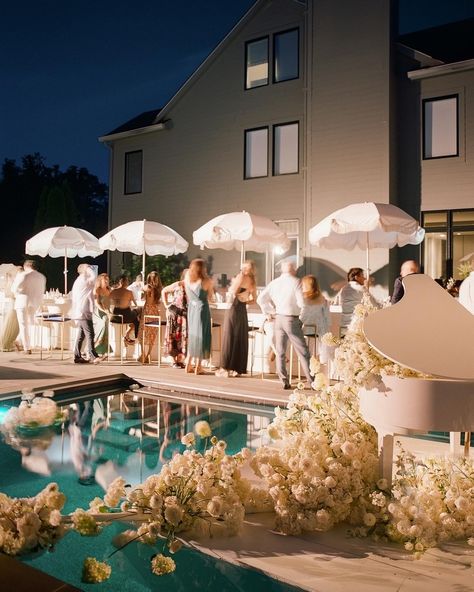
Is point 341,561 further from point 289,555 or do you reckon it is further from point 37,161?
point 37,161

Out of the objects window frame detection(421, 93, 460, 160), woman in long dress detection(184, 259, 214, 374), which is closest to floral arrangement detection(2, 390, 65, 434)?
woman in long dress detection(184, 259, 214, 374)

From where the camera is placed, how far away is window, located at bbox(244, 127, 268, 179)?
17.2 metres

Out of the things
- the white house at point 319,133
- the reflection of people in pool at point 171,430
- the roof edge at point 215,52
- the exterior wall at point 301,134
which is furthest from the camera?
the roof edge at point 215,52

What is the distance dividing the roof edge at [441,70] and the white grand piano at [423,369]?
1208cm

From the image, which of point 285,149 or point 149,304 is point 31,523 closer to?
point 149,304

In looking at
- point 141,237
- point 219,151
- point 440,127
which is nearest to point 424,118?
point 440,127

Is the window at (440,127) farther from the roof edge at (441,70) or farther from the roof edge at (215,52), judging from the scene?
the roof edge at (215,52)

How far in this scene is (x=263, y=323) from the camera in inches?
396

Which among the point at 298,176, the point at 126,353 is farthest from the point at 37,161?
the point at 126,353

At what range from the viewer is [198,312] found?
32.9 feet

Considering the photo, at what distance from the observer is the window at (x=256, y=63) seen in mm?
17328

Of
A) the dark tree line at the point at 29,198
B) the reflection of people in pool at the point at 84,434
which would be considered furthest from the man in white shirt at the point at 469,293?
the dark tree line at the point at 29,198

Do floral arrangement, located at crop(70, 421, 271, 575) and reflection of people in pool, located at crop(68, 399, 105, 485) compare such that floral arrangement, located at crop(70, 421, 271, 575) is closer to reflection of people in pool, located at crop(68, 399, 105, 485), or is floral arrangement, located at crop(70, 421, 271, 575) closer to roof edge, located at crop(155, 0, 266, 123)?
reflection of people in pool, located at crop(68, 399, 105, 485)

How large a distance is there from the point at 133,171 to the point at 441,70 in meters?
10.2
